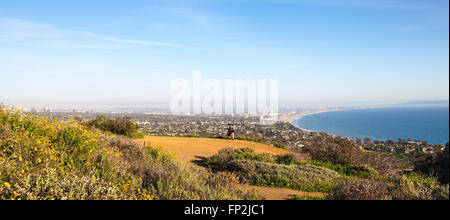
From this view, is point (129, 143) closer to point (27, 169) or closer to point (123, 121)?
point (27, 169)

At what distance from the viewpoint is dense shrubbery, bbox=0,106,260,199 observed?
3791 mm

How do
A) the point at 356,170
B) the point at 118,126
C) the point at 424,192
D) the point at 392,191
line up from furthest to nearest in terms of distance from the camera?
1. the point at 118,126
2. the point at 356,170
3. the point at 392,191
4. the point at 424,192

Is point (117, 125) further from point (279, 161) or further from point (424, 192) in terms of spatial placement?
point (424, 192)

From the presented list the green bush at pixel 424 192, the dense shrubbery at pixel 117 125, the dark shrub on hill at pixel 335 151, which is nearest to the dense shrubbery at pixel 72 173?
the green bush at pixel 424 192

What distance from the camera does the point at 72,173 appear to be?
4281 mm

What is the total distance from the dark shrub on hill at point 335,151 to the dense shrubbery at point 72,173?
6.93 metres

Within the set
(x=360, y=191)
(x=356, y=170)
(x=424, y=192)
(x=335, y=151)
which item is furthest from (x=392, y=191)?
(x=335, y=151)

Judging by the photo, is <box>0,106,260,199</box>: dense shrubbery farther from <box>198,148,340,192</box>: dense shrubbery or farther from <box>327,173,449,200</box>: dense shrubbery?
<box>198,148,340,192</box>: dense shrubbery

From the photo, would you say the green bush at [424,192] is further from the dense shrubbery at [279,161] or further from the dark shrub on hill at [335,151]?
the dark shrub on hill at [335,151]

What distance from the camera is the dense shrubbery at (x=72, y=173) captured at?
149 inches

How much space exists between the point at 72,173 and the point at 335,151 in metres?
10.2

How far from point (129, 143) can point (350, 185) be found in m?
7.36
